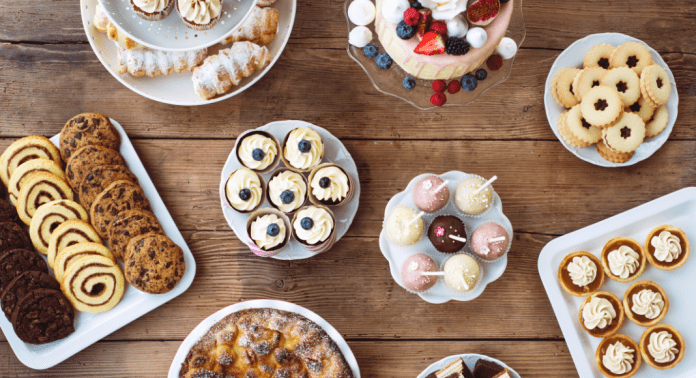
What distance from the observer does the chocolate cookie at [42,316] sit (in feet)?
6.25

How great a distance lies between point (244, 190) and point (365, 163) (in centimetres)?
57

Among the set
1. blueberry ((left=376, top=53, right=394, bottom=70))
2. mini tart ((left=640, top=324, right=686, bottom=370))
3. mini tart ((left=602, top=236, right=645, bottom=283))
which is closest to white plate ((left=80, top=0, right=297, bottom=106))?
blueberry ((left=376, top=53, right=394, bottom=70))

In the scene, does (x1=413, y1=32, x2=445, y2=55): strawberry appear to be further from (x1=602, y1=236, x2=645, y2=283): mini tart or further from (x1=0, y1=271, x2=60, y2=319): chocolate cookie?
(x1=0, y1=271, x2=60, y2=319): chocolate cookie

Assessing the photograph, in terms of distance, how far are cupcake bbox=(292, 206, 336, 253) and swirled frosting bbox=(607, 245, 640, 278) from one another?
1166 mm

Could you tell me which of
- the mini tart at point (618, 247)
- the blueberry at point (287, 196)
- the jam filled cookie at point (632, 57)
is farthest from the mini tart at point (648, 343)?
the blueberry at point (287, 196)

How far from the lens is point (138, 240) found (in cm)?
195

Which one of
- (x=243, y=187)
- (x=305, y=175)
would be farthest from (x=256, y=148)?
(x=305, y=175)

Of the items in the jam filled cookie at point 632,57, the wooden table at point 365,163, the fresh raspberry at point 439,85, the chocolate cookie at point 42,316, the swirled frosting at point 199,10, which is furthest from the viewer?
the wooden table at point 365,163

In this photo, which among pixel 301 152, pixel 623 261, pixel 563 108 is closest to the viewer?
pixel 301 152

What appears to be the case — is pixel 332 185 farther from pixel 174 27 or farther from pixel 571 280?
pixel 571 280

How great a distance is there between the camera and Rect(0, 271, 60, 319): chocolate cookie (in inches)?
75.6

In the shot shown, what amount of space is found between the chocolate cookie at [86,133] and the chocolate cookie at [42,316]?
57 centimetres

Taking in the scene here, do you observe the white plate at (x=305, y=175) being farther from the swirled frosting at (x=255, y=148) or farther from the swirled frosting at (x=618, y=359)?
the swirled frosting at (x=618, y=359)

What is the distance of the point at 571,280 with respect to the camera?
206 cm
